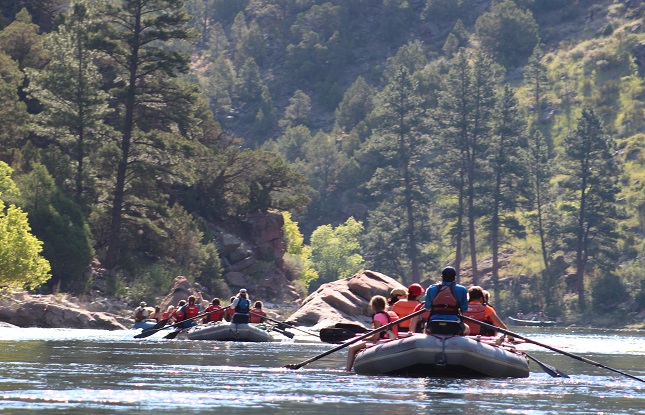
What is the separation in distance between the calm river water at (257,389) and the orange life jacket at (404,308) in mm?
1720

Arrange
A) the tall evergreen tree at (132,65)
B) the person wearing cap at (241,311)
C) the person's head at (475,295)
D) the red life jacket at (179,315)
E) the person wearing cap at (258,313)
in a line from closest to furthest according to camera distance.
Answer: the person's head at (475,295) → the person wearing cap at (241,311) → the person wearing cap at (258,313) → the red life jacket at (179,315) → the tall evergreen tree at (132,65)

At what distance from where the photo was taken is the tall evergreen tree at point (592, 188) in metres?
126

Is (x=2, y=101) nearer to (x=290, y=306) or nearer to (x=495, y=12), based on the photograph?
(x=290, y=306)

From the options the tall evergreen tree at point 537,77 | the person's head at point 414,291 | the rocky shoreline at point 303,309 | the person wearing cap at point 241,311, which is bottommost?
the person's head at point 414,291

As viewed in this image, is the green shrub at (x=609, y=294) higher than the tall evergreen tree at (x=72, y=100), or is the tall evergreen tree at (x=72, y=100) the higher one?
the tall evergreen tree at (x=72, y=100)

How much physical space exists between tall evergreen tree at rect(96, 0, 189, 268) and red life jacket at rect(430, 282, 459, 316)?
2064 inches

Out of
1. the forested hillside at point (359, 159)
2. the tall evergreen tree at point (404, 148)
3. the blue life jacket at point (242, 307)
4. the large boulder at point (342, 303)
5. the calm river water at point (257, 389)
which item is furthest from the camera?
the tall evergreen tree at point (404, 148)

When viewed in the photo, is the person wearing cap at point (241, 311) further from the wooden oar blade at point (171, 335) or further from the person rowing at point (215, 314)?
the person rowing at point (215, 314)

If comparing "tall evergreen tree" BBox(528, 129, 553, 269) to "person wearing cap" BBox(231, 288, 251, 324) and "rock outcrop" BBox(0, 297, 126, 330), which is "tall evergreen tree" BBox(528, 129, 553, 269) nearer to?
"rock outcrop" BBox(0, 297, 126, 330)

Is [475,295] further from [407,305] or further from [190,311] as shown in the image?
[190,311]

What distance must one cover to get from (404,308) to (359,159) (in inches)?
5443

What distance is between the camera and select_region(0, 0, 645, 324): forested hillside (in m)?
73.8

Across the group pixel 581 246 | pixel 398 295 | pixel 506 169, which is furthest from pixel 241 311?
pixel 506 169

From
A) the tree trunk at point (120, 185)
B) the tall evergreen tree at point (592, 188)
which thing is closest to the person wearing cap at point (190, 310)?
the tree trunk at point (120, 185)
